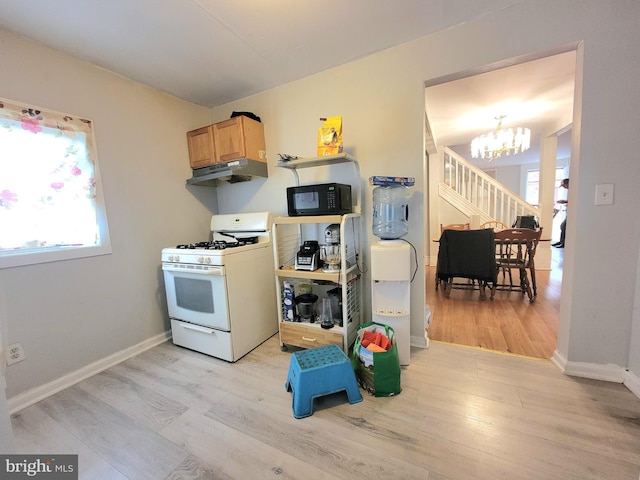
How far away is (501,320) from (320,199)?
6.78 ft

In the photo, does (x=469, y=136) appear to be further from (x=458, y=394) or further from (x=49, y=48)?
(x=49, y=48)

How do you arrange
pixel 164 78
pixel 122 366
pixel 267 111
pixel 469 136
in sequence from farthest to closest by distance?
pixel 469 136 → pixel 267 111 → pixel 164 78 → pixel 122 366

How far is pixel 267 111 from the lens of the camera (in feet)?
7.77

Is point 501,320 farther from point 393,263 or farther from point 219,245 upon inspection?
point 219,245

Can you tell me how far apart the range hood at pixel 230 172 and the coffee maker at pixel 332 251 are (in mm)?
914

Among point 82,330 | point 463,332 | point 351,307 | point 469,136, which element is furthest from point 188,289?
point 469,136

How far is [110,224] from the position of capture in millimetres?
1945

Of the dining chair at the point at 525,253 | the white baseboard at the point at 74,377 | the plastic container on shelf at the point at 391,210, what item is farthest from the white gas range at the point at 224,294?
the dining chair at the point at 525,253

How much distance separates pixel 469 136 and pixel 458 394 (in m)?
4.38

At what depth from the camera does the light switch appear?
4.67ft

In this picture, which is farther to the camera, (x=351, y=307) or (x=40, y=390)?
(x=351, y=307)

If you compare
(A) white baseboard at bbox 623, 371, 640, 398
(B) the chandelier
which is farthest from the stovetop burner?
(B) the chandelier

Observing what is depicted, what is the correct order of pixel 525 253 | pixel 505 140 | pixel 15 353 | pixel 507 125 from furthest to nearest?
pixel 507 125, pixel 505 140, pixel 525 253, pixel 15 353

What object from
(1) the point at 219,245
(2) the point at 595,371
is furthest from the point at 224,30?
(2) the point at 595,371
